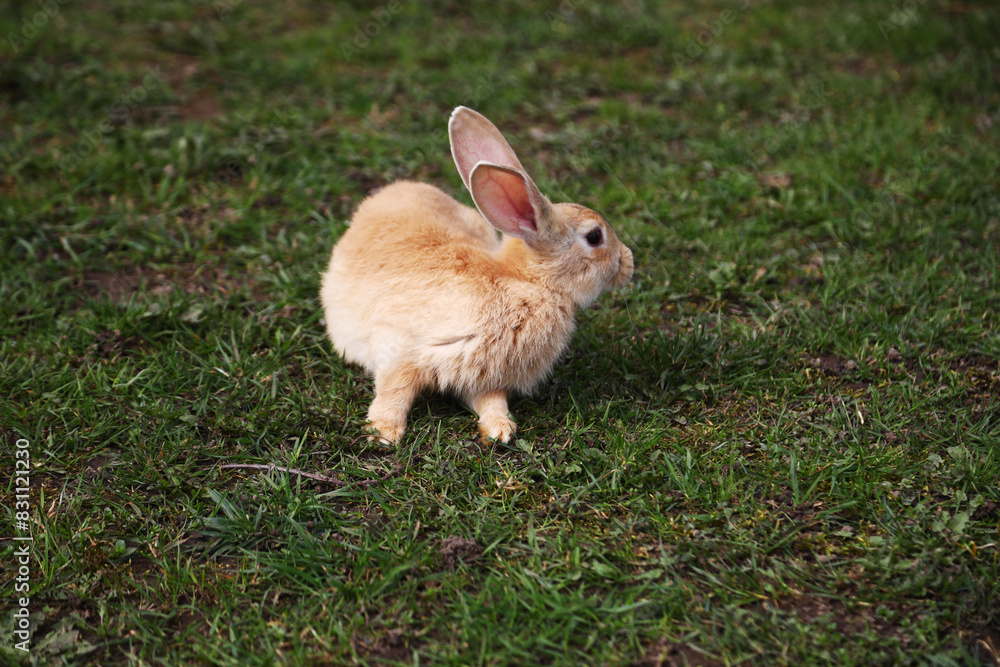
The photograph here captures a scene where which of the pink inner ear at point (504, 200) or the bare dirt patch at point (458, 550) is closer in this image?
the bare dirt patch at point (458, 550)

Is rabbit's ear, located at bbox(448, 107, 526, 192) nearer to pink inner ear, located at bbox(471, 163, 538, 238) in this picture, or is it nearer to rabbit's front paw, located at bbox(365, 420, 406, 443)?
pink inner ear, located at bbox(471, 163, 538, 238)

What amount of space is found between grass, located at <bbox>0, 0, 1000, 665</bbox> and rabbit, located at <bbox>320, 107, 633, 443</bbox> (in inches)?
6.6

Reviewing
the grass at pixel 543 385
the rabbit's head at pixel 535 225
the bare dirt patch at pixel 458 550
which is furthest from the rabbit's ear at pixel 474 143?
the bare dirt patch at pixel 458 550

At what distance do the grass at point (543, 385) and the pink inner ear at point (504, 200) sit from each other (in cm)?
71

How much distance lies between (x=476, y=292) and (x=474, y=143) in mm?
665

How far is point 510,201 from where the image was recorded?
3.41 m

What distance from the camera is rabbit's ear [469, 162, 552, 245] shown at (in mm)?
3293

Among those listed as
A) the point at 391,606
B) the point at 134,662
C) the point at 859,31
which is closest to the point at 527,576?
A: the point at 391,606

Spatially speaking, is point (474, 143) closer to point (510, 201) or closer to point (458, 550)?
point (510, 201)

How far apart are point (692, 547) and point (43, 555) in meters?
2.16

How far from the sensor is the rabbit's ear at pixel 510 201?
329 centimetres

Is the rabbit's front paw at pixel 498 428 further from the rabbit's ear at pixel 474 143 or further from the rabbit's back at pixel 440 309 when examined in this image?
the rabbit's ear at pixel 474 143

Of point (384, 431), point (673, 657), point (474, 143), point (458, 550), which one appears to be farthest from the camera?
point (474, 143)

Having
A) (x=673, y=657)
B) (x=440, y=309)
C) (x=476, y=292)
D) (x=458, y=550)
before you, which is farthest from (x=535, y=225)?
(x=673, y=657)
